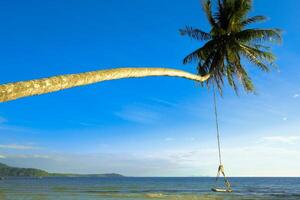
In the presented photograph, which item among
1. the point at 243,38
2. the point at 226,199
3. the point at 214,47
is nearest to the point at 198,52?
the point at 214,47

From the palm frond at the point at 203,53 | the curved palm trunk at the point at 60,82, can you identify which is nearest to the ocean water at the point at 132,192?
the palm frond at the point at 203,53

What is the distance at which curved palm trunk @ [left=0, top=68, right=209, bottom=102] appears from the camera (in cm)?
472

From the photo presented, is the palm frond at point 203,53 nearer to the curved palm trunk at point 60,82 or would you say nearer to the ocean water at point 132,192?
the curved palm trunk at point 60,82

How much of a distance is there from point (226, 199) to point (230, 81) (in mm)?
29447

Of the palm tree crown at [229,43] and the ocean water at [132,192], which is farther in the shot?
the ocean water at [132,192]

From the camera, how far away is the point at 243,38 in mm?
17109

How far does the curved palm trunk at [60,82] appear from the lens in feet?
15.5

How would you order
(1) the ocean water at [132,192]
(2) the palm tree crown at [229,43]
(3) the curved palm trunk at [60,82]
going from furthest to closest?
1. (1) the ocean water at [132,192]
2. (2) the palm tree crown at [229,43]
3. (3) the curved palm trunk at [60,82]

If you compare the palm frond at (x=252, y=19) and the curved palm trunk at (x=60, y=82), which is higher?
the palm frond at (x=252, y=19)

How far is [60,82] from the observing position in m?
5.77

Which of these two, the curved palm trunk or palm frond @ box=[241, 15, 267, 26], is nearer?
the curved palm trunk

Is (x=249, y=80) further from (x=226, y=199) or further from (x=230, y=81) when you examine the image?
(x=226, y=199)

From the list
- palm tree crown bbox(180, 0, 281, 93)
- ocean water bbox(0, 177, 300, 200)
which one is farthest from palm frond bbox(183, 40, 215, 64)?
ocean water bbox(0, 177, 300, 200)

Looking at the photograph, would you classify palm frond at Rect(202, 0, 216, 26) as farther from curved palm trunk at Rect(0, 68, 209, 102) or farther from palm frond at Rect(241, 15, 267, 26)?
curved palm trunk at Rect(0, 68, 209, 102)
